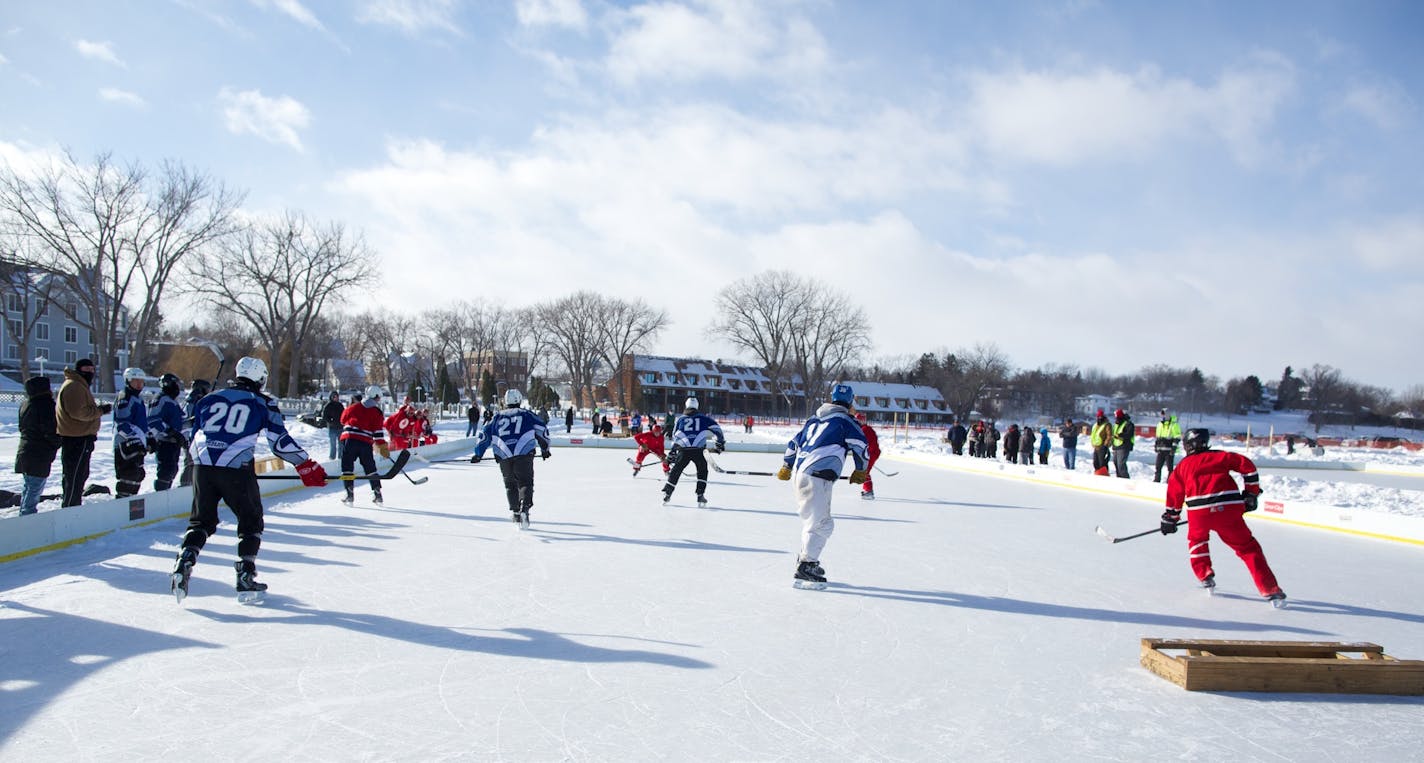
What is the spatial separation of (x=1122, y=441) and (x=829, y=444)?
1125 centimetres

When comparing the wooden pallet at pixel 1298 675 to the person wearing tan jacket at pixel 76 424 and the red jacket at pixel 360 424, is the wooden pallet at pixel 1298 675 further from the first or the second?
the red jacket at pixel 360 424

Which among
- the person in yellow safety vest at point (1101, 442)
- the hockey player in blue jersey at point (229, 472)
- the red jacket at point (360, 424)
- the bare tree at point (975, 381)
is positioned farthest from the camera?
the bare tree at point (975, 381)

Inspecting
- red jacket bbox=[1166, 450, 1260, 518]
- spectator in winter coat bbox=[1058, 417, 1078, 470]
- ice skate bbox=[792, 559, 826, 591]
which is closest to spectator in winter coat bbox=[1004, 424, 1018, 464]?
spectator in winter coat bbox=[1058, 417, 1078, 470]

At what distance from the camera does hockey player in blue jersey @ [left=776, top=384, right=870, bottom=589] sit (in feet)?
17.7

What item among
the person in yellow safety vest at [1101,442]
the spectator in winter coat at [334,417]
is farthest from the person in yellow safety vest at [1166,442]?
the spectator in winter coat at [334,417]

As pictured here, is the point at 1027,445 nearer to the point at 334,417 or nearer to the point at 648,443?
the point at 648,443

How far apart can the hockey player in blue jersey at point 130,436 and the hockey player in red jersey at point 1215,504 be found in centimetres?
891

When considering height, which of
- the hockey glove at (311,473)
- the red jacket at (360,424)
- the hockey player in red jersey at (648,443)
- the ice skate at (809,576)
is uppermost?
the red jacket at (360,424)

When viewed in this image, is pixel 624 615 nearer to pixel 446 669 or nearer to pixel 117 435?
pixel 446 669

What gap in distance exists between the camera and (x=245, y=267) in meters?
34.1

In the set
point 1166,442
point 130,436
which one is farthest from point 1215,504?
point 1166,442

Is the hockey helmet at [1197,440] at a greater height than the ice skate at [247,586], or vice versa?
the hockey helmet at [1197,440]

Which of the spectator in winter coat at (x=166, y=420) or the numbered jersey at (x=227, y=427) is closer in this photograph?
the numbered jersey at (x=227, y=427)

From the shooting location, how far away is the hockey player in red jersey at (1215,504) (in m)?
5.27
